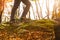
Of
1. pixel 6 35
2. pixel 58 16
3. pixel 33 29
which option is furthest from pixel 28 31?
pixel 58 16

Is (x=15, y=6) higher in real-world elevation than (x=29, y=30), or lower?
higher

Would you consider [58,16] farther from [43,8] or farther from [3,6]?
[3,6]

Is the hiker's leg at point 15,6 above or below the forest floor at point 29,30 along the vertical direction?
above

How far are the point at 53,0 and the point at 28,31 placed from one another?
36 cm

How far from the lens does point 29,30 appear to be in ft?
4.80

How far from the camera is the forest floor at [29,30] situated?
4.69ft

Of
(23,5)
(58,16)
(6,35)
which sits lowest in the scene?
(6,35)

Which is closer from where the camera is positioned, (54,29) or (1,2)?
(54,29)

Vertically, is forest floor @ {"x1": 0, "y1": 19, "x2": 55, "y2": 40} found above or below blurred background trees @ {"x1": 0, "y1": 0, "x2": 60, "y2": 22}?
below

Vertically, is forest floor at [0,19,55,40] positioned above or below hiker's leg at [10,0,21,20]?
below

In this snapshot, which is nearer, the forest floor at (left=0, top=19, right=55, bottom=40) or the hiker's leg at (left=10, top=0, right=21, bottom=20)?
the forest floor at (left=0, top=19, right=55, bottom=40)

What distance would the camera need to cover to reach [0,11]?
161 centimetres

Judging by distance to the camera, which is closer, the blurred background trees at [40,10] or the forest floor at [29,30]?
the forest floor at [29,30]

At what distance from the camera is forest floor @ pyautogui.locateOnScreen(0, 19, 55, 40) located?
1.43 meters
